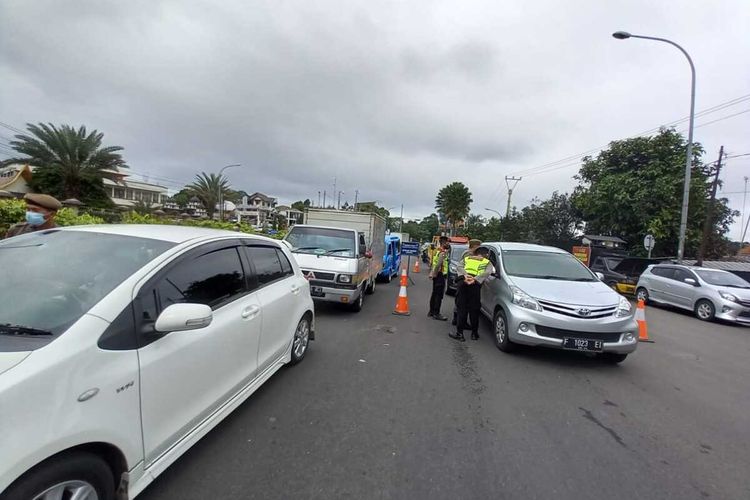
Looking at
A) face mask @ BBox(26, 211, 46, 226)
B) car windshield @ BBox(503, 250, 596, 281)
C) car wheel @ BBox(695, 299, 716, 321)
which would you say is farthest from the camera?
car wheel @ BBox(695, 299, 716, 321)

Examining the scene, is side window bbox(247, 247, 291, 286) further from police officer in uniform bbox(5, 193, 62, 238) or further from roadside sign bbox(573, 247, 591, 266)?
roadside sign bbox(573, 247, 591, 266)

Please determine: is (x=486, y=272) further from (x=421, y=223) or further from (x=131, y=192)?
(x=421, y=223)

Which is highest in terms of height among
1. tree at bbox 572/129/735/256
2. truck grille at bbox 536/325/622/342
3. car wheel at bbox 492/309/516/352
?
tree at bbox 572/129/735/256

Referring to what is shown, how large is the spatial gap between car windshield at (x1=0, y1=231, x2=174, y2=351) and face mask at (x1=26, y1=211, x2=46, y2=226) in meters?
1.12

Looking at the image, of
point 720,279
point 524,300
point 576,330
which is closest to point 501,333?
point 524,300

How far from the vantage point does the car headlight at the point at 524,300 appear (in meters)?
5.36

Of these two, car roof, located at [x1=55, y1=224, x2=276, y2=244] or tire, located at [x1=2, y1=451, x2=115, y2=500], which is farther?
car roof, located at [x1=55, y1=224, x2=276, y2=244]

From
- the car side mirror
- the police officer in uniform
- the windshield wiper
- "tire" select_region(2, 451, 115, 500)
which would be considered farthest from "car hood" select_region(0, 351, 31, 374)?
the police officer in uniform

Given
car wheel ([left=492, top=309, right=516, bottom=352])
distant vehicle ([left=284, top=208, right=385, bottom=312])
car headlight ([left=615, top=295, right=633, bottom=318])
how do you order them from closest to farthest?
car headlight ([left=615, top=295, right=633, bottom=318]), car wheel ([left=492, top=309, right=516, bottom=352]), distant vehicle ([left=284, top=208, right=385, bottom=312])

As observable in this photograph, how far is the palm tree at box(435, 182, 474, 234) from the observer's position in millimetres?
63344

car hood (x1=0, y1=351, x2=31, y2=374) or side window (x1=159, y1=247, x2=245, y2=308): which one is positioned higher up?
side window (x1=159, y1=247, x2=245, y2=308)

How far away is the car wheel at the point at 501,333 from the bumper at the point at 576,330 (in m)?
0.37

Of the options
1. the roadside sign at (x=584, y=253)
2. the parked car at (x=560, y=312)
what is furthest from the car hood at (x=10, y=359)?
the roadside sign at (x=584, y=253)

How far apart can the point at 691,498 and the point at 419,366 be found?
2.90m
